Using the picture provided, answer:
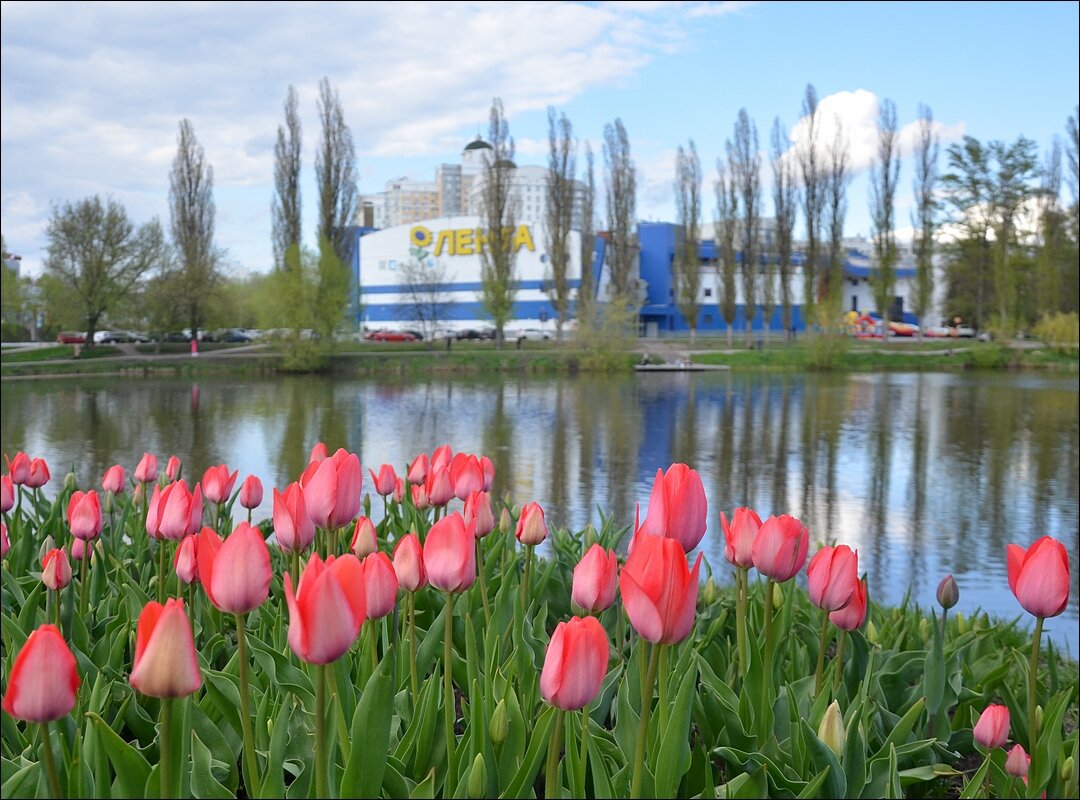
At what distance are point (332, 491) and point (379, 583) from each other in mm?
327

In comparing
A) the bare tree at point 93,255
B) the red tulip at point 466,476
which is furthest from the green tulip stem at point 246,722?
the bare tree at point 93,255

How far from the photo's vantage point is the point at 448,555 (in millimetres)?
1706

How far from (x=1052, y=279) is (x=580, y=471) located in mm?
41363

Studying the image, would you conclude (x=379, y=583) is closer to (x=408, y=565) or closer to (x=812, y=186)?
(x=408, y=565)

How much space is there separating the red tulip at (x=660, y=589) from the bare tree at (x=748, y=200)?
150ft

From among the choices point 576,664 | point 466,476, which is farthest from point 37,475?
point 576,664

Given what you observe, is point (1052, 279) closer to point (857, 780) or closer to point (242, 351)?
point (242, 351)

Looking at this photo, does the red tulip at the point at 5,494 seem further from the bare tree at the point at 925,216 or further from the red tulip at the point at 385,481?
the bare tree at the point at 925,216

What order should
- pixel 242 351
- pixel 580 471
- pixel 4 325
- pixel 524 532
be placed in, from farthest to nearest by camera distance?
pixel 4 325, pixel 242 351, pixel 580 471, pixel 524 532

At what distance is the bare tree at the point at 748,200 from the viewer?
46.2 m

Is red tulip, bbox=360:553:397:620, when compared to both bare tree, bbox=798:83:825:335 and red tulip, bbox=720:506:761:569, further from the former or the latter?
bare tree, bbox=798:83:825:335

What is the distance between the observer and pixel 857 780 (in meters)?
1.68

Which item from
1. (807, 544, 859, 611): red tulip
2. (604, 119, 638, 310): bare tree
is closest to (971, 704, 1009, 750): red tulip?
(807, 544, 859, 611): red tulip

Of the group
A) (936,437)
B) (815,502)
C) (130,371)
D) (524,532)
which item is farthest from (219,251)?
(524,532)
